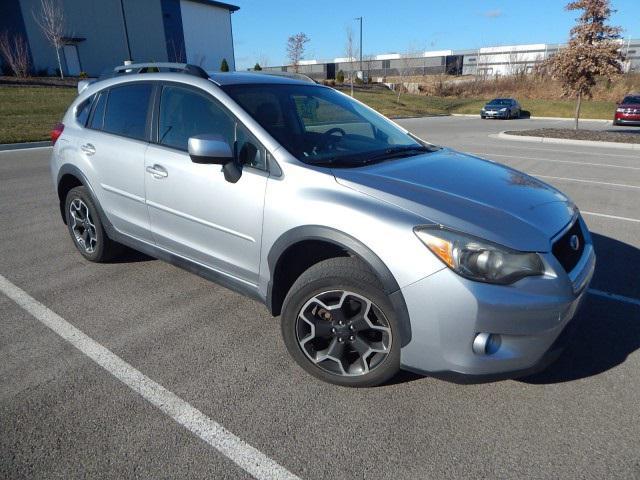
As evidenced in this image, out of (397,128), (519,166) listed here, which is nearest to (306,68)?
(519,166)

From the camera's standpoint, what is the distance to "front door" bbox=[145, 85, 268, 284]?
9.02 feet

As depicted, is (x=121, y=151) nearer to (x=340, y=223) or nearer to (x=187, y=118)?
(x=187, y=118)

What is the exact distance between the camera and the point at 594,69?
15.0m

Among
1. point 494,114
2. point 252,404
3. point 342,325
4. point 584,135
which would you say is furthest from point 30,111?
point 494,114

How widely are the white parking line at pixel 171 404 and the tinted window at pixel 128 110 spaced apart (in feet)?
5.05

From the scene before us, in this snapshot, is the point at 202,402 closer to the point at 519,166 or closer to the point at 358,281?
the point at 358,281

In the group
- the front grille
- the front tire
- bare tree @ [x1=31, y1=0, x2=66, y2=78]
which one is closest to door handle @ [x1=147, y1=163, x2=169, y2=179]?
the front tire

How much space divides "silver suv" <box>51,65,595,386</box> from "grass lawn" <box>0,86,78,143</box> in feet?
42.3

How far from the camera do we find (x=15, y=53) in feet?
102

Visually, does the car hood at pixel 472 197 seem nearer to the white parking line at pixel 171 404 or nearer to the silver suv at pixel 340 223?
the silver suv at pixel 340 223

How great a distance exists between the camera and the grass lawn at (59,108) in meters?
15.1

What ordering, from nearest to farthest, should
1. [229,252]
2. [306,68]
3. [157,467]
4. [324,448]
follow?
[157,467]
[324,448]
[229,252]
[306,68]

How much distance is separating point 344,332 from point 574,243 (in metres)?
1.43

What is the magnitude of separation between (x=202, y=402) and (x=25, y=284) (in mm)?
2469
